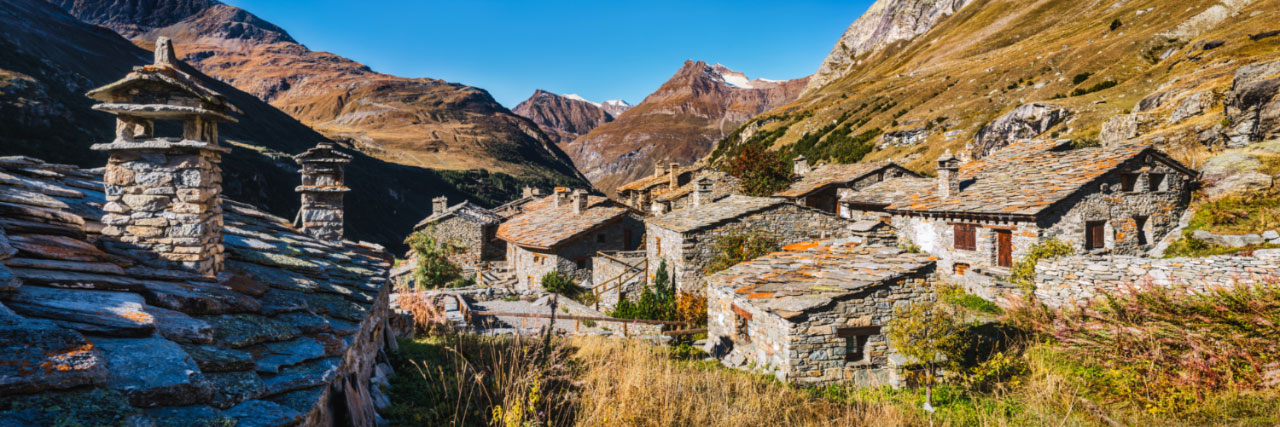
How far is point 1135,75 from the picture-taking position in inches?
1720

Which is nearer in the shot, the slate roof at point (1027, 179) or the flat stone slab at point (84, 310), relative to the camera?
the flat stone slab at point (84, 310)

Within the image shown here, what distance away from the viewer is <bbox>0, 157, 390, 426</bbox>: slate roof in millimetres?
1974

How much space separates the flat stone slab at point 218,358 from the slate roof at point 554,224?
1971 centimetres

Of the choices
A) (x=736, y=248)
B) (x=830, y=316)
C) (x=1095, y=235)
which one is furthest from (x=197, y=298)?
(x=1095, y=235)

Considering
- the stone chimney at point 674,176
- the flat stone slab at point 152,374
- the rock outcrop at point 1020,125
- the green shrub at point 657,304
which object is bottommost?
the green shrub at point 657,304

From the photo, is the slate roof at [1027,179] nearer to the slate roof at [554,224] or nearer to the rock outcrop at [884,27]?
the slate roof at [554,224]

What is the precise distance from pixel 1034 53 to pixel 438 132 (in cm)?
11466

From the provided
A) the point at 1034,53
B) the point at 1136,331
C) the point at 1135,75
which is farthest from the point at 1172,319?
the point at 1034,53

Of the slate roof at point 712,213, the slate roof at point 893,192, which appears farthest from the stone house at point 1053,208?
the slate roof at point 712,213

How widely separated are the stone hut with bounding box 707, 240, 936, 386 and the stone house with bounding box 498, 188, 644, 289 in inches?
518

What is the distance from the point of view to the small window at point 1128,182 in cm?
1761

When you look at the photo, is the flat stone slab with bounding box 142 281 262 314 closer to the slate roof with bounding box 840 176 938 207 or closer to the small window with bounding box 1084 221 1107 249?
the small window with bounding box 1084 221 1107 249

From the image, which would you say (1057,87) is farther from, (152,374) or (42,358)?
(42,358)

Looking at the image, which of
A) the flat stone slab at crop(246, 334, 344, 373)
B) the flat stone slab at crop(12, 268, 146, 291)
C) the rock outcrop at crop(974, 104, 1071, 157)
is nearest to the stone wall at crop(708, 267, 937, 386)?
the flat stone slab at crop(246, 334, 344, 373)
